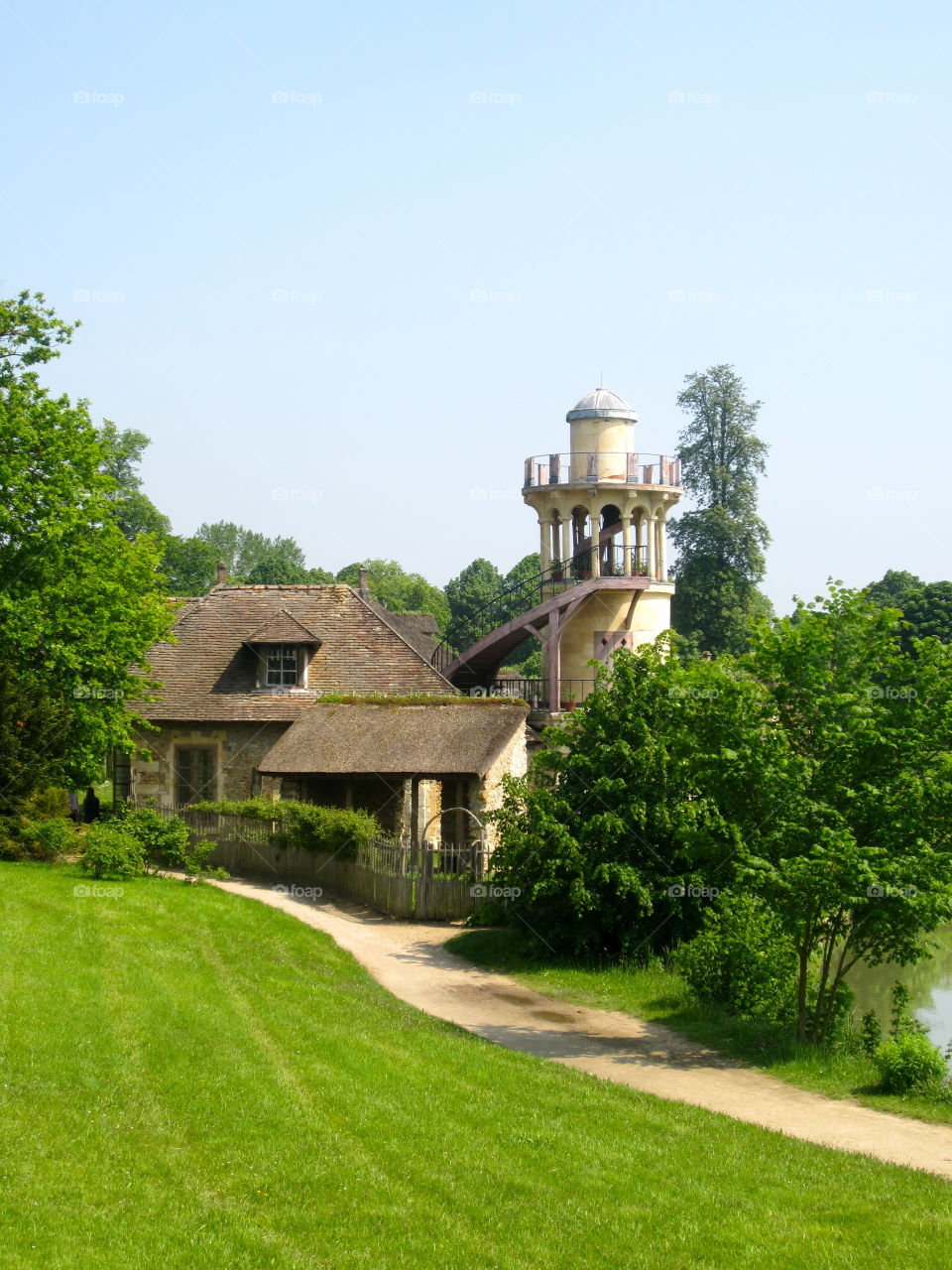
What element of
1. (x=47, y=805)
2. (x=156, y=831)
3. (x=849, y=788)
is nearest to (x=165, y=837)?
(x=156, y=831)

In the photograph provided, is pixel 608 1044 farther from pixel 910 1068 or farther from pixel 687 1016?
pixel 910 1068

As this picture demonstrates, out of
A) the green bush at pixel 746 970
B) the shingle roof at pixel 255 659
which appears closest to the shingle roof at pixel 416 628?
the shingle roof at pixel 255 659

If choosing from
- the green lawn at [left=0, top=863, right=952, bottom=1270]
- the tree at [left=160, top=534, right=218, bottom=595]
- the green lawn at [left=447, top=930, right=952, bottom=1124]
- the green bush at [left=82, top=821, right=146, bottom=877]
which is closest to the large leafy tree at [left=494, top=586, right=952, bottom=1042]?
the green lawn at [left=447, top=930, right=952, bottom=1124]

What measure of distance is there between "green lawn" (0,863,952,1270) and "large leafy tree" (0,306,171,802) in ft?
43.8

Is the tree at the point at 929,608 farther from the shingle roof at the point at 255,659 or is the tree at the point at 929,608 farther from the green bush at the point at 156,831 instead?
the green bush at the point at 156,831

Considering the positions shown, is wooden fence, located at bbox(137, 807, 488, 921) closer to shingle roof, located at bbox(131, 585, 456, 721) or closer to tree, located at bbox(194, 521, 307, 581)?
shingle roof, located at bbox(131, 585, 456, 721)

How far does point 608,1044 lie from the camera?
17.3 m

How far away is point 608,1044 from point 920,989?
36.6ft

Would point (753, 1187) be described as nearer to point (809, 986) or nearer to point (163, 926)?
point (809, 986)

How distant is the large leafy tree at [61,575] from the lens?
1123 inches

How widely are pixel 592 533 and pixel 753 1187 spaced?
111ft

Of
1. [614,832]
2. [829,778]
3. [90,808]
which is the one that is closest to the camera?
[829,778]

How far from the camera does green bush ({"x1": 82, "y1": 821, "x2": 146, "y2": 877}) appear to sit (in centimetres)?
2469

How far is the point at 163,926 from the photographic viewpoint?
20656 millimetres
